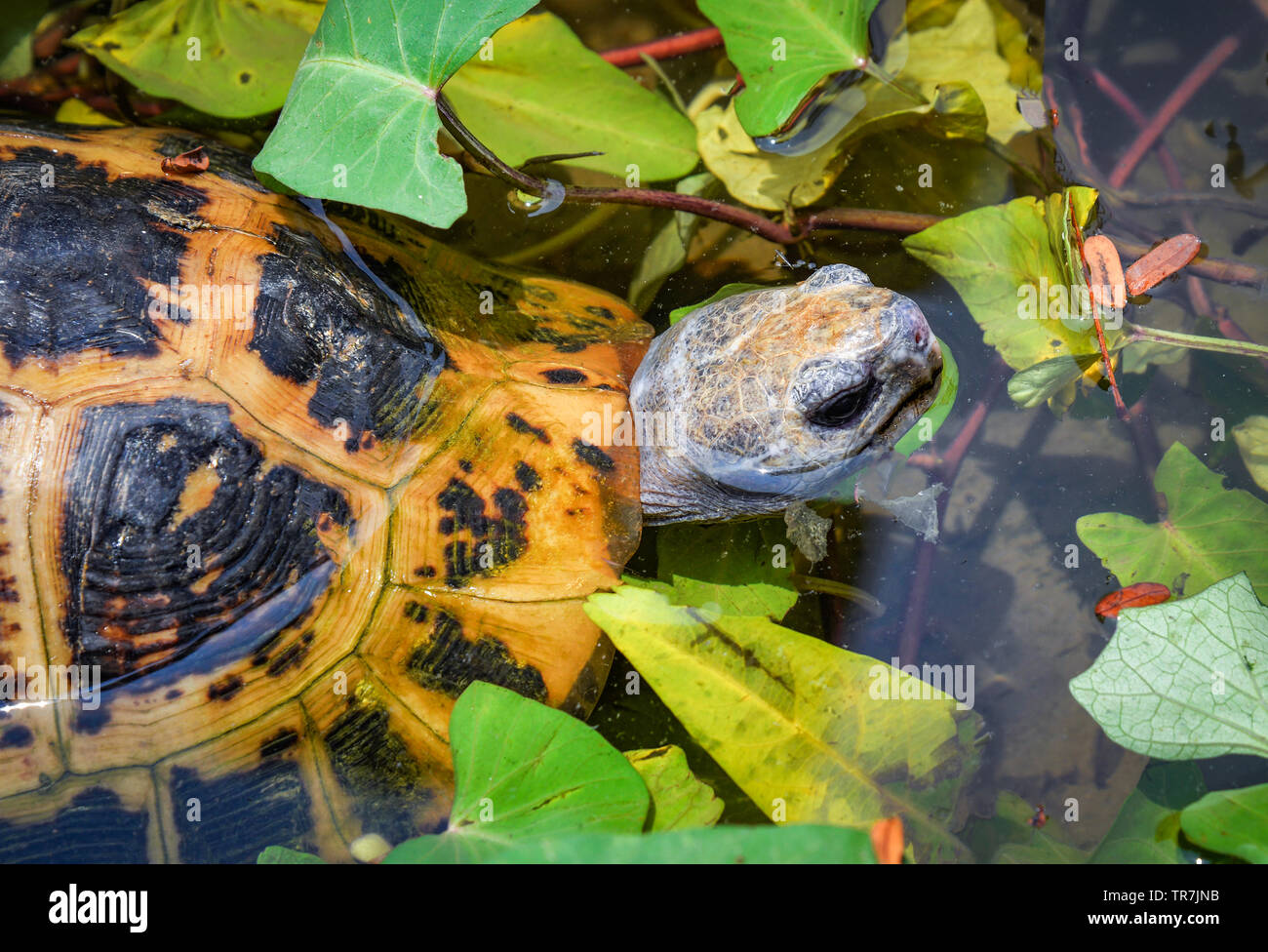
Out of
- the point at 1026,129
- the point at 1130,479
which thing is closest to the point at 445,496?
the point at 1130,479

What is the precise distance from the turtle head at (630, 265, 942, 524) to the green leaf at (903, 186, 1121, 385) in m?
0.43

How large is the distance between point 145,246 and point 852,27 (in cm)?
249

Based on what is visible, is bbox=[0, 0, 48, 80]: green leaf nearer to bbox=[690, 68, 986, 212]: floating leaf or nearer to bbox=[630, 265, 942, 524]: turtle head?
bbox=[690, 68, 986, 212]: floating leaf

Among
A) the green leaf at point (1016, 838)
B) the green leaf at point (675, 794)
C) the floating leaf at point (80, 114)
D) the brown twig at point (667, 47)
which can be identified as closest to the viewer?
the green leaf at point (675, 794)

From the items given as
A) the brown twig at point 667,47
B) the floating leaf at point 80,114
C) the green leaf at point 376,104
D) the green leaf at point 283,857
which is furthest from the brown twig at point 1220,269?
the floating leaf at point 80,114

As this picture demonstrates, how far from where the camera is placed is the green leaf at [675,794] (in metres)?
2.61

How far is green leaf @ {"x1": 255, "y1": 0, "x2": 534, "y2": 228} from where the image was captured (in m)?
2.40

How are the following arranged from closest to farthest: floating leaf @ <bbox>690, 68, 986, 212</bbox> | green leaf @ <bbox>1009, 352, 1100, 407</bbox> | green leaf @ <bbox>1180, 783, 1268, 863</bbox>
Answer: green leaf @ <bbox>1180, 783, 1268, 863</bbox>
green leaf @ <bbox>1009, 352, 1100, 407</bbox>
floating leaf @ <bbox>690, 68, 986, 212</bbox>

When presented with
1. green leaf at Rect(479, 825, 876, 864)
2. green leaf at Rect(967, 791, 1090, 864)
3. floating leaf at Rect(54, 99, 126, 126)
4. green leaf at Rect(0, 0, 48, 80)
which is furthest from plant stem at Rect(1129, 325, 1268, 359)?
green leaf at Rect(0, 0, 48, 80)

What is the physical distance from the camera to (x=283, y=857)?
7.91ft

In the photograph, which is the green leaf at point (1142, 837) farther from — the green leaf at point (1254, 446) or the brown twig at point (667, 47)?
the brown twig at point (667, 47)

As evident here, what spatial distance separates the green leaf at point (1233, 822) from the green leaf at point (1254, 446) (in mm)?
1264

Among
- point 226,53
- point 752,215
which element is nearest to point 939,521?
point 752,215
